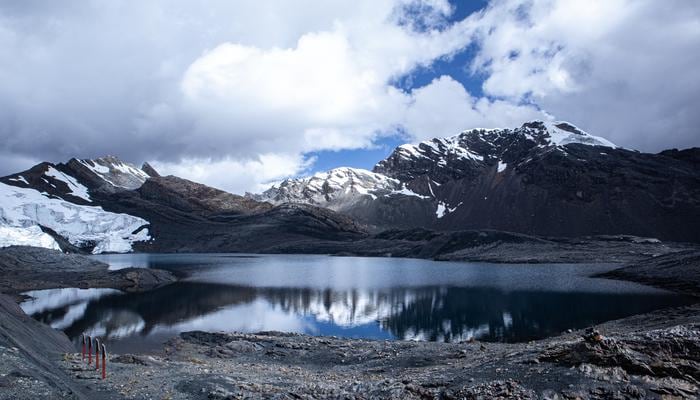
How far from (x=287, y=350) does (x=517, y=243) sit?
140 meters

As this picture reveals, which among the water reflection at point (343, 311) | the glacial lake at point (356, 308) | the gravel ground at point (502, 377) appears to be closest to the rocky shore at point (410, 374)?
the gravel ground at point (502, 377)

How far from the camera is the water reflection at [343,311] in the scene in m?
46.9

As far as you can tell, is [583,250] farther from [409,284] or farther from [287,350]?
[287,350]

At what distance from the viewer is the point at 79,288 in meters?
80.8

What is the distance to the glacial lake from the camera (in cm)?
4691

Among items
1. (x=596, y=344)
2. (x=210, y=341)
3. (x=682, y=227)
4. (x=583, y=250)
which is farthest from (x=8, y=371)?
(x=682, y=227)

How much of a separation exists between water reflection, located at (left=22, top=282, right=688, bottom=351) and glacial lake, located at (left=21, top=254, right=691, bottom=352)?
11 centimetres

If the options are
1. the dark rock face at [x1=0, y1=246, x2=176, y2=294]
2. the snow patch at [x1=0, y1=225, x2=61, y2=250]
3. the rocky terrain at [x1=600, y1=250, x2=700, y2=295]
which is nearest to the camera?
the rocky terrain at [x1=600, y1=250, x2=700, y2=295]

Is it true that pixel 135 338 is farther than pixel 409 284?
No

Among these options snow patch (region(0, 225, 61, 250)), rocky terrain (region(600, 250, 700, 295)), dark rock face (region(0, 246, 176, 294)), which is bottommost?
dark rock face (region(0, 246, 176, 294))

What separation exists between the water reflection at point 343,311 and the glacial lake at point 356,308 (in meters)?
0.11

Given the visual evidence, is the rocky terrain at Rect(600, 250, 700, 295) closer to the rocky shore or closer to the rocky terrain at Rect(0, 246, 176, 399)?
the rocky shore

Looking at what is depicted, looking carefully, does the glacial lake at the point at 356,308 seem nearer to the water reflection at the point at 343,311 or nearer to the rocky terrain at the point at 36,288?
the water reflection at the point at 343,311

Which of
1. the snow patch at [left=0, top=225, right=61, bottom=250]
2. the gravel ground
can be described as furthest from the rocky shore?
the snow patch at [left=0, top=225, right=61, bottom=250]
